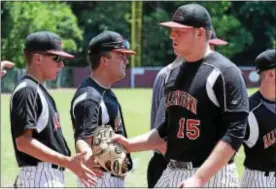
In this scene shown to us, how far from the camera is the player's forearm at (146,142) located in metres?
4.13

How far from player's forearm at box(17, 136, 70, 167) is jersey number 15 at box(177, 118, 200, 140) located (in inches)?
32.5

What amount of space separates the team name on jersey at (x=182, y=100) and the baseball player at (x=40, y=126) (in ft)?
2.35

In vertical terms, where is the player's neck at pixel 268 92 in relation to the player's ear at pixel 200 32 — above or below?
below

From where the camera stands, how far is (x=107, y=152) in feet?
13.5

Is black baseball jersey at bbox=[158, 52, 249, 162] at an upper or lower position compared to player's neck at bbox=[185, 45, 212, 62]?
lower

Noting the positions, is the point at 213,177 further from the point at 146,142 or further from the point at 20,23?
the point at 20,23

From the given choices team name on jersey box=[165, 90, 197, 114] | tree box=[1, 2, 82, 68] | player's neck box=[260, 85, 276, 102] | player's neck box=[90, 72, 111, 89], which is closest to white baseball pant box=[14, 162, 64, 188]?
player's neck box=[90, 72, 111, 89]

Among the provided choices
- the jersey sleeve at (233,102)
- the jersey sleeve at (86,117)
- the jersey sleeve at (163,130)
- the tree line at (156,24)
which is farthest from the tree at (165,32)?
the jersey sleeve at (233,102)

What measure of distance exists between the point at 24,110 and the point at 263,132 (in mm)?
1716

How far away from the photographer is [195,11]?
3.67 meters

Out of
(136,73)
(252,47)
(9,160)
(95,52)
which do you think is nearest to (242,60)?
(252,47)

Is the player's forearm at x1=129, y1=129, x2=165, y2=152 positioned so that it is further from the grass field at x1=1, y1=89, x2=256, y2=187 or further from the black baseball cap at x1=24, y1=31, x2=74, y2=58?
the grass field at x1=1, y1=89, x2=256, y2=187

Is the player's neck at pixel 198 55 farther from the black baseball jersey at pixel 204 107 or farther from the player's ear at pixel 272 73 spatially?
the player's ear at pixel 272 73

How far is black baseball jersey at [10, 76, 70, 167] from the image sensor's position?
13.8ft
